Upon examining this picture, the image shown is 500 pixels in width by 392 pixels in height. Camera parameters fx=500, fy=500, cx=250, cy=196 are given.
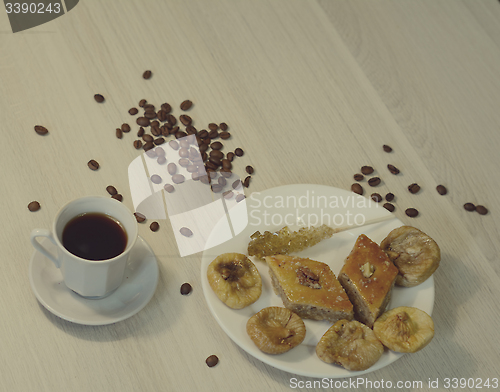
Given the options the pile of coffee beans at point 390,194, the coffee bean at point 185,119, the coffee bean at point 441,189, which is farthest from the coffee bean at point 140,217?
the coffee bean at point 441,189

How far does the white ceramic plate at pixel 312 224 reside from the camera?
55.6 inches

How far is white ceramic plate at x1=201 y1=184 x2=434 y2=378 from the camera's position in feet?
4.64

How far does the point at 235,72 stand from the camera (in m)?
2.00

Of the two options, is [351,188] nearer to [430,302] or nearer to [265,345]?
[430,302]

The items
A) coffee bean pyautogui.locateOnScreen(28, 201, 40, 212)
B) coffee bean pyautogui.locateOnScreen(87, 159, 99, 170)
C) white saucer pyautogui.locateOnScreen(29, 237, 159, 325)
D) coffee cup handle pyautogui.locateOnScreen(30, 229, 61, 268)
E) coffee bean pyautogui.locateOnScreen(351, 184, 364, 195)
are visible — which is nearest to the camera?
coffee cup handle pyautogui.locateOnScreen(30, 229, 61, 268)

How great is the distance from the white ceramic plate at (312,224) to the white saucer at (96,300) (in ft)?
0.55

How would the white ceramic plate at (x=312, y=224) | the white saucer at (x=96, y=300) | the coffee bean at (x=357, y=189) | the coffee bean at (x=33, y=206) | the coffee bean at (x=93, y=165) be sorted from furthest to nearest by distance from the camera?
the coffee bean at (x=357, y=189)
the coffee bean at (x=93, y=165)
the coffee bean at (x=33, y=206)
the white ceramic plate at (x=312, y=224)
the white saucer at (x=96, y=300)

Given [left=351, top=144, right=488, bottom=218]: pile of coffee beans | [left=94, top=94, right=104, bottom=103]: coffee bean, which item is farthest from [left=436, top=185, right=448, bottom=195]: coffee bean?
[left=94, top=94, right=104, bottom=103]: coffee bean

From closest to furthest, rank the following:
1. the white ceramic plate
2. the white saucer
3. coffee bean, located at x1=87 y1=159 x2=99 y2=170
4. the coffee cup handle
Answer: the coffee cup handle, the white saucer, the white ceramic plate, coffee bean, located at x1=87 y1=159 x2=99 y2=170

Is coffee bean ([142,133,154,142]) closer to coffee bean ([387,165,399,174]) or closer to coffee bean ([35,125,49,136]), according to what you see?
coffee bean ([35,125,49,136])

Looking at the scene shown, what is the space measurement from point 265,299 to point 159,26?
124 cm

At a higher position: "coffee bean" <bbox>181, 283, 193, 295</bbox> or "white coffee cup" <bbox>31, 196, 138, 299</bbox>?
"white coffee cup" <bbox>31, 196, 138, 299</bbox>

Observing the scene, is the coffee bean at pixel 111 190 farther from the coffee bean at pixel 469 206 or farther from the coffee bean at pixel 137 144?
the coffee bean at pixel 469 206

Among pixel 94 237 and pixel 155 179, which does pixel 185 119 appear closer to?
pixel 155 179
